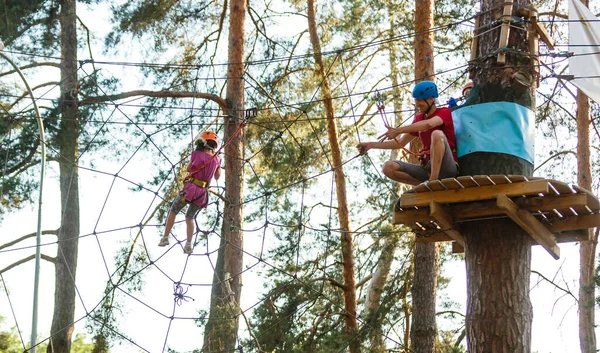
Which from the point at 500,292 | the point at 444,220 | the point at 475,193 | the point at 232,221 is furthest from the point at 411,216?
the point at 232,221

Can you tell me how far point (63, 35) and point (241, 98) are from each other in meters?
3.02

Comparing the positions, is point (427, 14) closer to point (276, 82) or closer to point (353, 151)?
point (276, 82)

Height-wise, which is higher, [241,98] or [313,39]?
[313,39]

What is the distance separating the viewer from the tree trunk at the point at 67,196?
10850 mm

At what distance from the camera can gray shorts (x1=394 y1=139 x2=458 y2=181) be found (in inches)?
218

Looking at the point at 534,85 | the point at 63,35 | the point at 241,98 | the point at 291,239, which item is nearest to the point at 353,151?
the point at 291,239

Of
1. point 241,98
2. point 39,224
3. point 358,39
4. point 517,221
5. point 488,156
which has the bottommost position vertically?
point 517,221

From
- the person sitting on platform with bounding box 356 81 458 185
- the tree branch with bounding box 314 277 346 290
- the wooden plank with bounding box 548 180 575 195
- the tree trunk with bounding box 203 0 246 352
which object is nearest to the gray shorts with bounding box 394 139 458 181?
the person sitting on platform with bounding box 356 81 458 185

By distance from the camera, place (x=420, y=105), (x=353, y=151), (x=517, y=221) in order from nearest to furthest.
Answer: (x=517, y=221) < (x=420, y=105) < (x=353, y=151)

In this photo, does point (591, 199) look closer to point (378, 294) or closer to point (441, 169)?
point (441, 169)

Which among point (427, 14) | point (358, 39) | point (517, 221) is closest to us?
point (517, 221)

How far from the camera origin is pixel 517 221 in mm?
5336

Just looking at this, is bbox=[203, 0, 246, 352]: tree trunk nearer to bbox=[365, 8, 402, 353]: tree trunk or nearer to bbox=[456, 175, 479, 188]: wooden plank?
bbox=[365, 8, 402, 353]: tree trunk

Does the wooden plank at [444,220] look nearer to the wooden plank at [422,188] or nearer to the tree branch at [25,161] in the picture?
the wooden plank at [422,188]
